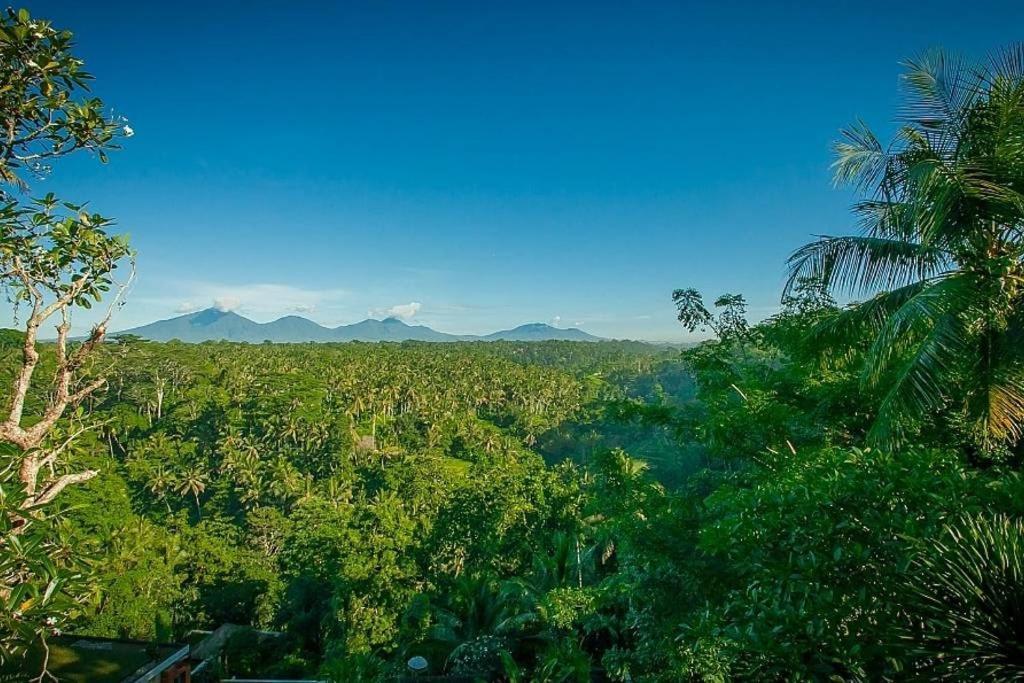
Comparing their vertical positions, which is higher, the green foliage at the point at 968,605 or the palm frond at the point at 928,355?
the palm frond at the point at 928,355

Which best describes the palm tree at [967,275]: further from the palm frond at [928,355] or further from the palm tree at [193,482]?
the palm tree at [193,482]

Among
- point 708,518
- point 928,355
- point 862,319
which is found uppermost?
point 862,319

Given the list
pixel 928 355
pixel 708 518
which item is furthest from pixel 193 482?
pixel 928 355

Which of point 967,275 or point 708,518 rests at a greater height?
point 967,275

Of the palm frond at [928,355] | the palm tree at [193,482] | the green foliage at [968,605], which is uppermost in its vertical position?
the palm frond at [928,355]

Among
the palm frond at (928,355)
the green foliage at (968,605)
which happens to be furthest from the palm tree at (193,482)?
the green foliage at (968,605)

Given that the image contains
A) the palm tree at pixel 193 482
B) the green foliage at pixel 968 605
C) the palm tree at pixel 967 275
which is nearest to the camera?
the green foliage at pixel 968 605

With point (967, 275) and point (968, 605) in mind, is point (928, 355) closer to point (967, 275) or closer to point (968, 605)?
point (967, 275)

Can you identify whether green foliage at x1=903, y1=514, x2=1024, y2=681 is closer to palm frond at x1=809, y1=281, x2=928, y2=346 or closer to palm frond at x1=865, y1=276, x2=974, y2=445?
palm frond at x1=865, y1=276, x2=974, y2=445

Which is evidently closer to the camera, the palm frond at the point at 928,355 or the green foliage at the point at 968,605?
the green foliage at the point at 968,605

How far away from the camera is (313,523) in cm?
2216

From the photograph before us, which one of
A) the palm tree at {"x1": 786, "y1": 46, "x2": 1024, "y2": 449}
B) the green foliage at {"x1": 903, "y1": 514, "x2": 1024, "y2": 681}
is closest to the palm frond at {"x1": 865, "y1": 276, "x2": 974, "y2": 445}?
the palm tree at {"x1": 786, "y1": 46, "x2": 1024, "y2": 449}

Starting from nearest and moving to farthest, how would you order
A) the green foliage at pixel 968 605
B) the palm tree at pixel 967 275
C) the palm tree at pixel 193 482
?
the green foliage at pixel 968 605 → the palm tree at pixel 967 275 → the palm tree at pixel 193 482

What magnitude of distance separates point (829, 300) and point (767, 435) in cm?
321
